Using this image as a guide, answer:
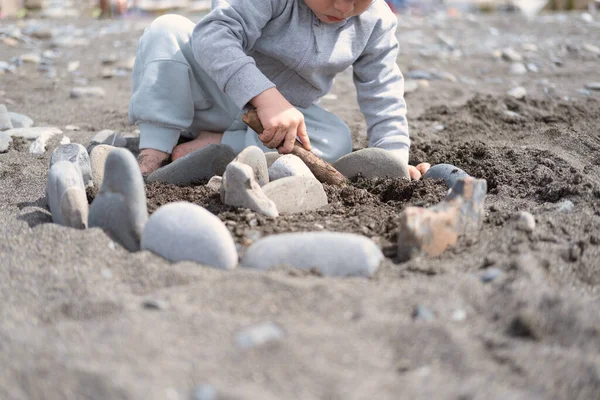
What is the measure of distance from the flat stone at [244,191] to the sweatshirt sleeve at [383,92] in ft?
3.76

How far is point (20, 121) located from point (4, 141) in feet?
1.74

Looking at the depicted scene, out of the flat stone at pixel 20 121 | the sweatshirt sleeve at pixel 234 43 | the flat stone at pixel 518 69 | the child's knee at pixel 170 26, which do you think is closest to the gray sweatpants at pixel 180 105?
the child's knee at pixel 170 26

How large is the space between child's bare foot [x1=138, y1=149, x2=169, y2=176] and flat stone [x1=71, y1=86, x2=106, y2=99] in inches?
75.9

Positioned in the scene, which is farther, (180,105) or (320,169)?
Answer: (180,105)

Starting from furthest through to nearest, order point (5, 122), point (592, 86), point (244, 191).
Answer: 1. point (592, 86)
2. point (5, 122)
3. point (244, 191)

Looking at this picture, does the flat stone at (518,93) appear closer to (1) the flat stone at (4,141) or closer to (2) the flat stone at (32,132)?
(2) the flat stone at (32,132)

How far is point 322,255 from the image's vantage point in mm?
1664

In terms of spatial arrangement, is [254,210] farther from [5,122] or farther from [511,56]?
[511,56]

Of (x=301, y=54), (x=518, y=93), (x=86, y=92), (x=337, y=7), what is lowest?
(x=86, y=92)

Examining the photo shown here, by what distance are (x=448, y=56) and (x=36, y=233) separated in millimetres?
5474

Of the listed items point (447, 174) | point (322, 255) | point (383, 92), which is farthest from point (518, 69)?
point (322, 255)

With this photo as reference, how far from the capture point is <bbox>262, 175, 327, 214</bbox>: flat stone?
2.15 metres

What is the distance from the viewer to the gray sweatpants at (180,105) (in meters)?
3.01

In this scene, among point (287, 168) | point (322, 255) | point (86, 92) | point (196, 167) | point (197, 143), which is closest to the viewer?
point (322, 255)
